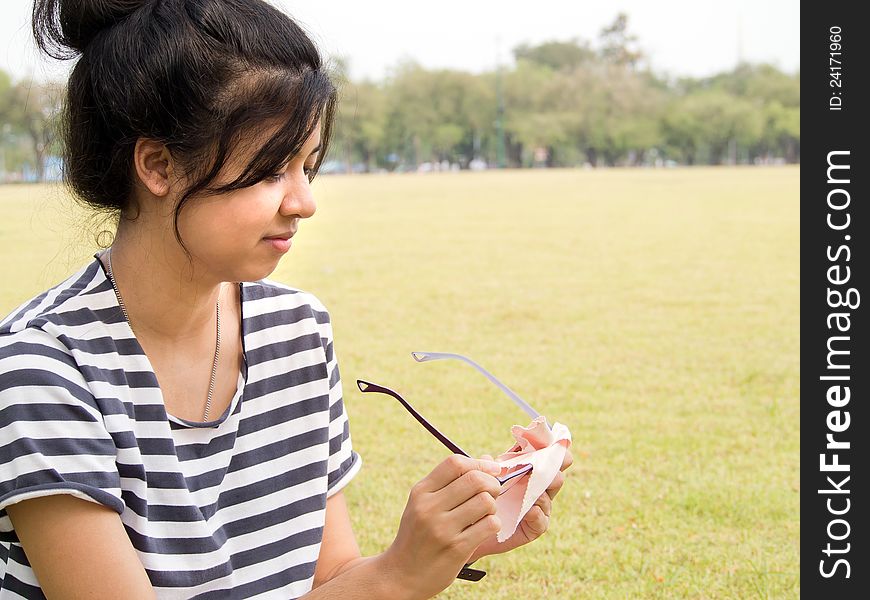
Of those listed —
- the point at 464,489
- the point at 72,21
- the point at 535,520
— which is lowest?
the point at 535,520

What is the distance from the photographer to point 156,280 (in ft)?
5.38

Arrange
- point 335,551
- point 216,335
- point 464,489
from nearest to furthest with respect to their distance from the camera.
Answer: point 464,489, point 216,335, point 335,551

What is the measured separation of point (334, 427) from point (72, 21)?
0.83 metres

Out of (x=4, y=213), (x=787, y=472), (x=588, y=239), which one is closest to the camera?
(x=787, y=472)

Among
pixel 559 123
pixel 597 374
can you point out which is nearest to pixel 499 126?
pixel 559 123

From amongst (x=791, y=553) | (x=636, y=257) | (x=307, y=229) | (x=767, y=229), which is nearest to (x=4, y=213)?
(x=307, y=229)

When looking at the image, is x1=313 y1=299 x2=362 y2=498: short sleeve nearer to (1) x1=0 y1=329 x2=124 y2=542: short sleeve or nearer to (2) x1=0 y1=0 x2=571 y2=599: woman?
(2) x1=0 y1=0 x2=571 y2=599: woman

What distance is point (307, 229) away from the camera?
17.1m

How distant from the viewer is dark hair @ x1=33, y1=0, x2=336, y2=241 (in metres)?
1.51

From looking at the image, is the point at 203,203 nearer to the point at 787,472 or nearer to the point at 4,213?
the point at 787,472

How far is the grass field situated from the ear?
0.29 m

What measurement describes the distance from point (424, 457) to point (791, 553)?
1.67 m

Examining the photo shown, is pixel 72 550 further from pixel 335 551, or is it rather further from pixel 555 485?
pixel 555 485

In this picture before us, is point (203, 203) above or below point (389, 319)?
above
